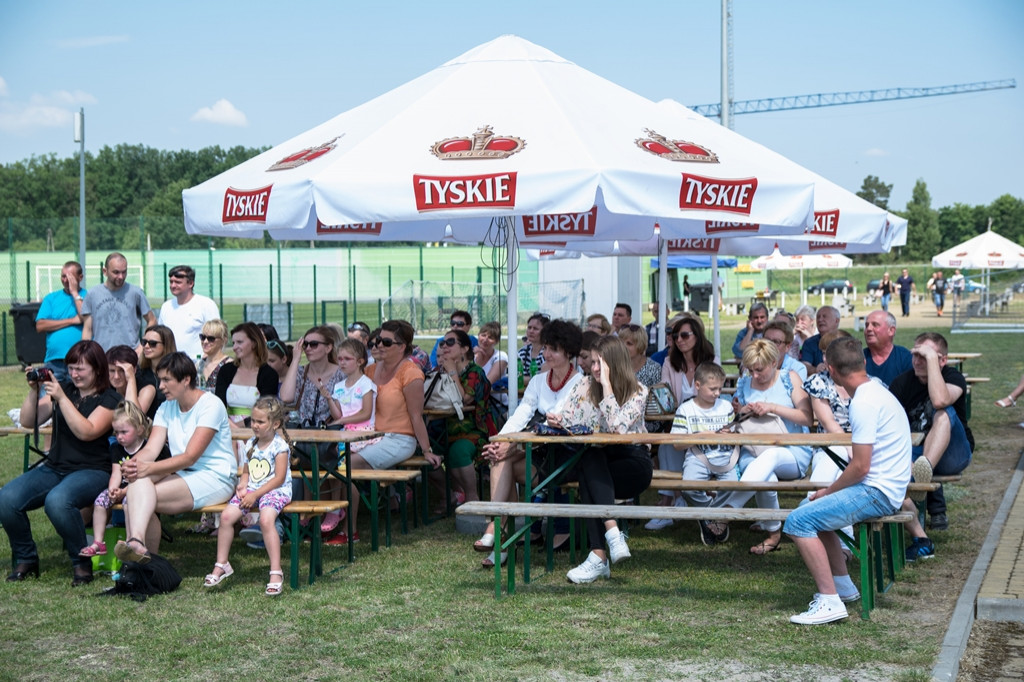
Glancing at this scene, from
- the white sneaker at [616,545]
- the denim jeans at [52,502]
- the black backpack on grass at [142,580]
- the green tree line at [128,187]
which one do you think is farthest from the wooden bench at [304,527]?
the green tree line at [128,187]

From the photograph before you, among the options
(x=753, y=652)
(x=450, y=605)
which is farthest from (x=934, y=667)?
(x=450, y=605)

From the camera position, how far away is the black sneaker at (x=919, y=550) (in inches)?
262

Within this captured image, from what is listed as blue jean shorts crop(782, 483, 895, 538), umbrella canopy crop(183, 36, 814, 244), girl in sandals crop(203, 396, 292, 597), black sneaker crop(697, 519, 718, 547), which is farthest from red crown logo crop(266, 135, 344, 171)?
blue jean shorts crop(782, 483, 895, 538)

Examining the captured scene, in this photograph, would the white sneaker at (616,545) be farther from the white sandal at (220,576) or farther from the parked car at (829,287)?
the parked car at (829,287)

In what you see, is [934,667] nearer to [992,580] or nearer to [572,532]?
[992,580]

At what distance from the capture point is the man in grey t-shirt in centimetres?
996

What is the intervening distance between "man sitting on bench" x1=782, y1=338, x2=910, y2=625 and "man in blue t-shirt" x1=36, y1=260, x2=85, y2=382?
7.97 m

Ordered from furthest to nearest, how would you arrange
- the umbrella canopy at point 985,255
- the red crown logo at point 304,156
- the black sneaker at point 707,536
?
1. the umbrella canopy at point 985,255
2. the black sneaker at point 707,536
3. the red crown logo at point 304,156

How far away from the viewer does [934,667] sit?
466cm

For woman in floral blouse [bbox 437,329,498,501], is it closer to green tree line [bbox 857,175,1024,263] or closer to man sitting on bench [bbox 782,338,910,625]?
man sitting on bench [bbox 782,338,910,625]

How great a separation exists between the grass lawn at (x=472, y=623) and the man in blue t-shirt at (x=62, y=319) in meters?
4.57

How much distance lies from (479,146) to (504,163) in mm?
317

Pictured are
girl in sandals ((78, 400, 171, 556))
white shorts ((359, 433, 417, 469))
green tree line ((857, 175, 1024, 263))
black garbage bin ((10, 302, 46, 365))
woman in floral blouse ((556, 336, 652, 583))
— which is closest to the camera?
girl in sandals ((78, 400, 171, 556))

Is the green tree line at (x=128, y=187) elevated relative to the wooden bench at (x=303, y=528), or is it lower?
elevated
